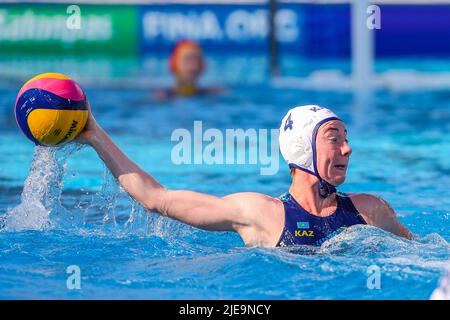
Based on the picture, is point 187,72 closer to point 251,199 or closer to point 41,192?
point 41,192

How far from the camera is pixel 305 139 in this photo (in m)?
3.94

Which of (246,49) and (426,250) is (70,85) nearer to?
(426,250)

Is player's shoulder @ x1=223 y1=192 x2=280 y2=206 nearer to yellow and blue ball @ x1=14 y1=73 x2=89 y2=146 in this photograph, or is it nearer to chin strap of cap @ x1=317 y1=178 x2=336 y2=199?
chin strap of cap @ x1=317 y1=178 x2=336 y2=199

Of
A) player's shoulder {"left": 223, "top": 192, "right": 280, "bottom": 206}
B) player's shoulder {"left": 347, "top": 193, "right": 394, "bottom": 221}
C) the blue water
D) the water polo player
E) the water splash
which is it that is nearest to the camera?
the blue water

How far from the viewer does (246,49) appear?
38.4 ft

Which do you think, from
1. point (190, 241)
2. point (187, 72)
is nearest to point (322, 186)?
point (190, 241)

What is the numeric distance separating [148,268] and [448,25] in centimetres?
843

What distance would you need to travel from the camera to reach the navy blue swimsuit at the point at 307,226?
3982 millimetres

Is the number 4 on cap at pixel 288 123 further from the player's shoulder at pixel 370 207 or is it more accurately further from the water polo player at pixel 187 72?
the water polo player at pixel 187 72

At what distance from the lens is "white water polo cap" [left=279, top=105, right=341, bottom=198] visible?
3.94 metres

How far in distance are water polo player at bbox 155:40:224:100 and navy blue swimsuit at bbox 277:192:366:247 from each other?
6.27m

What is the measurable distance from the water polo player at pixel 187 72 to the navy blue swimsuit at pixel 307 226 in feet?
20.6

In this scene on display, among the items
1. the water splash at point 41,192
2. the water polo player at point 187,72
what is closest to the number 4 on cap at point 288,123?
the water splash at point 41,192

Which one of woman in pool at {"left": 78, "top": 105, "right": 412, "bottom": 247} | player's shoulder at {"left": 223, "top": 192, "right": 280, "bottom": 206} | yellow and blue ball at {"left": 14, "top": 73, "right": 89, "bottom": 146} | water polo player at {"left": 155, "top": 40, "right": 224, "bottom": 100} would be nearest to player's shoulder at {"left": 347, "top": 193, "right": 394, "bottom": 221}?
woman in pool at {"left": 78, "top": 105, "right": 412, "bottom": 247}
